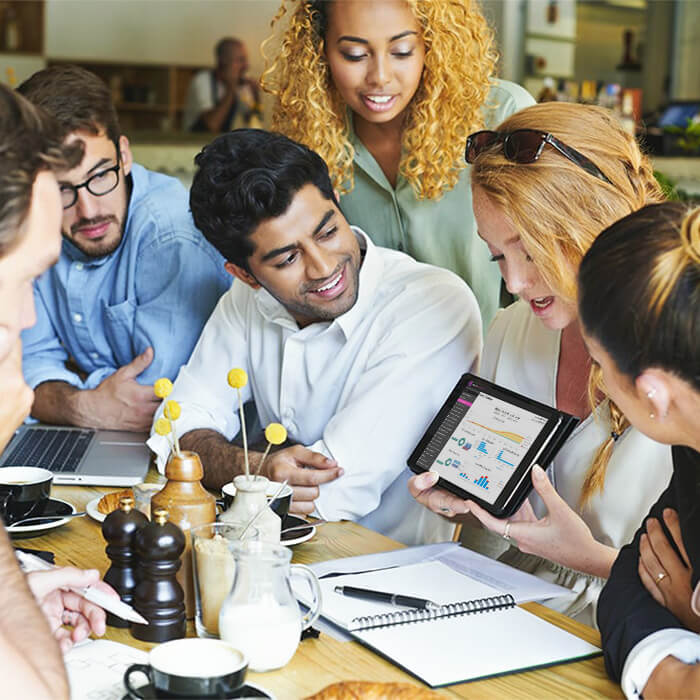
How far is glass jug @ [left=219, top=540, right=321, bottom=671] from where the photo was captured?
1170 millimetres

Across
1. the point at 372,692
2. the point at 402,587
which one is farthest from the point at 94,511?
the point at 372,692

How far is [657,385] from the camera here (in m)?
1.12

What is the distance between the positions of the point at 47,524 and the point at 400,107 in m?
1.20

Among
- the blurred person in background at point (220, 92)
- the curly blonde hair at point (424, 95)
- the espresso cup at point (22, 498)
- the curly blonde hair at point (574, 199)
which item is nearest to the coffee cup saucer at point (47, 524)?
the espresso cup at point (22, 498)

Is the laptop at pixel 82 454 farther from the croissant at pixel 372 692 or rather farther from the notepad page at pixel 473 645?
the croissant at pixel 372 692

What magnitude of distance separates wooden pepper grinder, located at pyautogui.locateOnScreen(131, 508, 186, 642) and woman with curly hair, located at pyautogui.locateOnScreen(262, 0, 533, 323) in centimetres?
131

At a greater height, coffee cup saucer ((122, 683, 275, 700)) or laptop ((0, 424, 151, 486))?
coffee cup saucer ((122, 683, 275, 700))

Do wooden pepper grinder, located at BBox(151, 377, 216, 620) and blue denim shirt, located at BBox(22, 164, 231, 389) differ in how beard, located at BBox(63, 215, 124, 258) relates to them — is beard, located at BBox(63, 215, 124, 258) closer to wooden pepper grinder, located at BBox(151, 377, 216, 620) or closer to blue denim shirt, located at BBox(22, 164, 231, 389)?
blue denim shirt, located at BBox(22, 164, 231, 389)

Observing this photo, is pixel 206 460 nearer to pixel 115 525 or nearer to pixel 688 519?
pixel 115 525

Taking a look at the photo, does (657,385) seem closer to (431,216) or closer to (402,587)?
(402,587)

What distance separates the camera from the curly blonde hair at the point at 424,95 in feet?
7.64

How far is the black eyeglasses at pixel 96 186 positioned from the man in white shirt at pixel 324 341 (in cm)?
34

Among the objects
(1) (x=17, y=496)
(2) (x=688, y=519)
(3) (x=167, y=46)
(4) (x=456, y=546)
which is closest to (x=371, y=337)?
(4) (x=456, y=546)

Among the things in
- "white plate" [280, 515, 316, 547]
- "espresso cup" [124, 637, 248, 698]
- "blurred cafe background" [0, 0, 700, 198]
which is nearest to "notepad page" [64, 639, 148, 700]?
"espresso cup" [124, 637, 248, 698]
